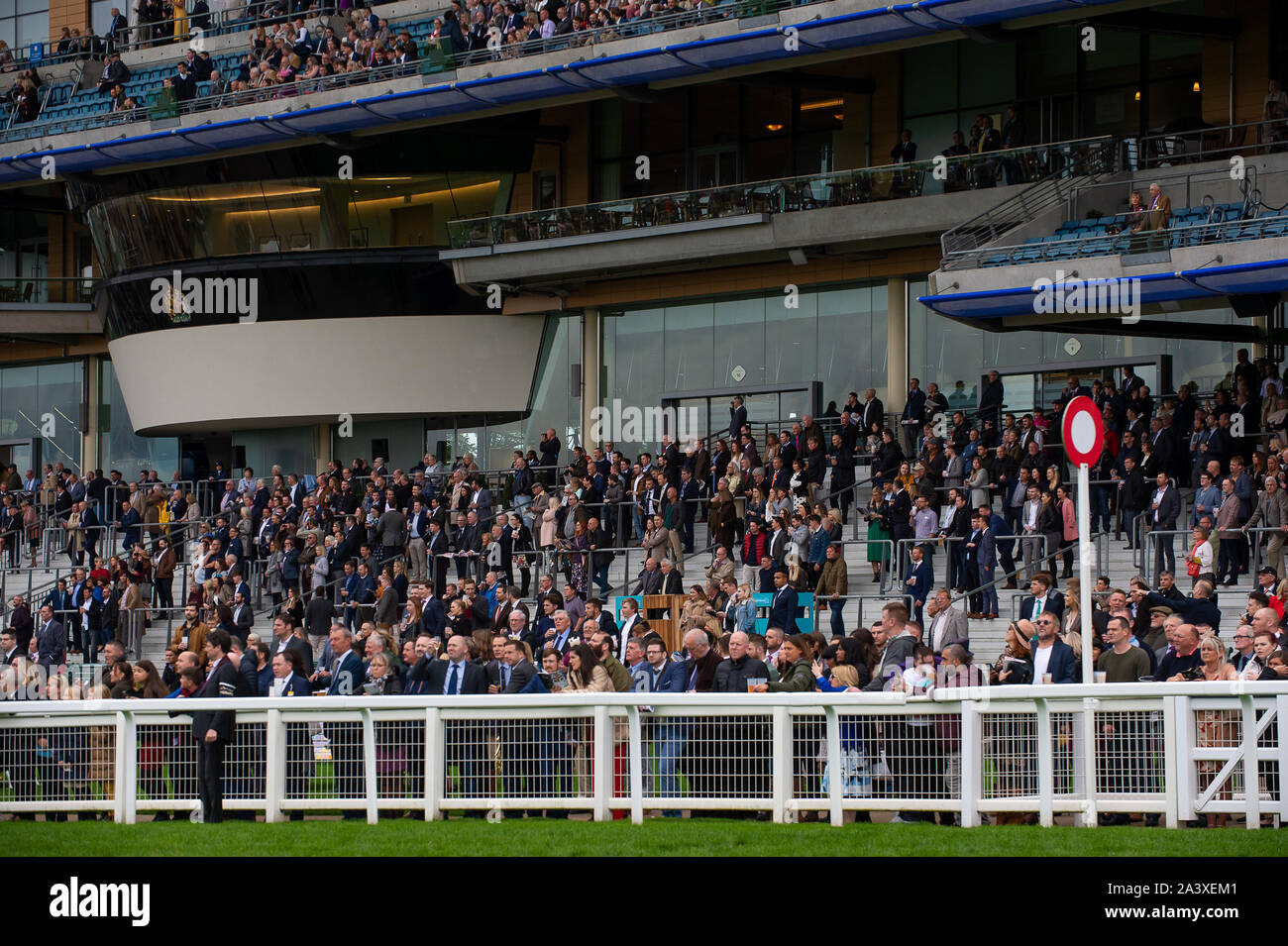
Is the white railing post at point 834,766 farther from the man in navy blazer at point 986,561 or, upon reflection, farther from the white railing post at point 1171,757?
the man in navy blazer at point 986,561

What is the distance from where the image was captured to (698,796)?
34.6ft

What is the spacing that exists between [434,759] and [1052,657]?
3.97 m

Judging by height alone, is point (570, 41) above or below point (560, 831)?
above

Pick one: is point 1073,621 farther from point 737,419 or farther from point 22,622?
point 22,622

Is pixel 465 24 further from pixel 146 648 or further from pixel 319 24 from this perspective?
pixel 146 648

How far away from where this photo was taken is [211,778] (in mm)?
11180

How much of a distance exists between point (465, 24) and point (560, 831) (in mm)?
21978

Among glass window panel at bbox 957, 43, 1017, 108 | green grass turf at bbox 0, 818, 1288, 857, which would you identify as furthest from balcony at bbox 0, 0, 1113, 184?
green grass turf at bbox 0, 818, 1288, 857

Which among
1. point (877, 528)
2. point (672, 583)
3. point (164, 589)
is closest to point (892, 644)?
point (672, 583)

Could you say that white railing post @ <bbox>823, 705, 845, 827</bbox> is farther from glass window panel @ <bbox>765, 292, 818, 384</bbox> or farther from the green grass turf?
glass window panel @ <bbox>765, 292, 818, 384</bbox>

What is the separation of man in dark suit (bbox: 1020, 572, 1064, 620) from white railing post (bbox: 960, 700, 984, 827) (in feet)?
12.1

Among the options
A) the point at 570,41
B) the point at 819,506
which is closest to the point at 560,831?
the point at 819,506

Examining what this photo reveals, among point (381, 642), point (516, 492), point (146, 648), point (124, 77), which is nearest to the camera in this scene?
point (381, 642)

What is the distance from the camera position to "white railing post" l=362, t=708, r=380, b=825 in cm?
1097
